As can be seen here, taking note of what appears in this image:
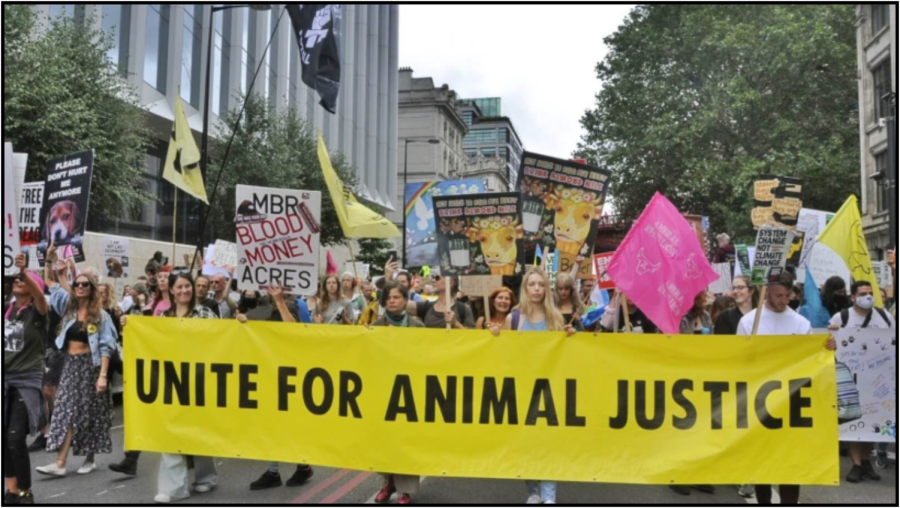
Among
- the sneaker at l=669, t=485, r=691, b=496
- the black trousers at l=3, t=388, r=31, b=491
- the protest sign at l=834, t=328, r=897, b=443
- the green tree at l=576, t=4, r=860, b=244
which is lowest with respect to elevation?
the sneaker at l=669, t=485, r=691, b=496

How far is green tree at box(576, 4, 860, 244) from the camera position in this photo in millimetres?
30250

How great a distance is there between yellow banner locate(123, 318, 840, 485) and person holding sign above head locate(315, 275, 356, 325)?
10.8ft

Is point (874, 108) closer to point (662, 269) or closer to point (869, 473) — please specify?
point (869, 473)

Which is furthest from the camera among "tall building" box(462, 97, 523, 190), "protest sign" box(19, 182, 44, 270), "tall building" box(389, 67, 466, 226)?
"tall building" box(462, 97, 523, 190)

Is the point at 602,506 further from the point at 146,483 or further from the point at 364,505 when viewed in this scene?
the point at 146,483

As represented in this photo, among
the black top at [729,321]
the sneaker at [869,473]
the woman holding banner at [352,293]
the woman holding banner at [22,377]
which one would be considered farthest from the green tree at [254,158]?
the sneaker at [869,473]

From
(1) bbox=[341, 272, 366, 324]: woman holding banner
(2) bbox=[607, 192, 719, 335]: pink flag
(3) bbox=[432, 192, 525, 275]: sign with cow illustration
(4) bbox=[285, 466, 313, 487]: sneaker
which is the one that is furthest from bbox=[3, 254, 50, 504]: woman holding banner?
(1) bbox=[341, 272, 366, 324]: woman holding banner

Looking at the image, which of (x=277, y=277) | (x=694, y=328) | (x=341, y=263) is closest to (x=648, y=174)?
(x=341, y=263)

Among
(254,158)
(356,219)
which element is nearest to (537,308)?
(356,219)

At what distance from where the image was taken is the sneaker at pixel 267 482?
254 inches

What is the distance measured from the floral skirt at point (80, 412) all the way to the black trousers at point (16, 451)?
3.14 feet

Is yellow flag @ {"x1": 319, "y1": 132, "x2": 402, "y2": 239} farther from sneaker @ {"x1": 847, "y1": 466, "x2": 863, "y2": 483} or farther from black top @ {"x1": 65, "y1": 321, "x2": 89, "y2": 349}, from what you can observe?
sneaker @ {"x1": 847, "y1": 466, "x2": 863, "y2": 483}

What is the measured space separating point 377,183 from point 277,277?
170 feet

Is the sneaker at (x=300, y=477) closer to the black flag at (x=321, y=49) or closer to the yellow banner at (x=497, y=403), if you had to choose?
the yellow banner at (x=497, y=403)
